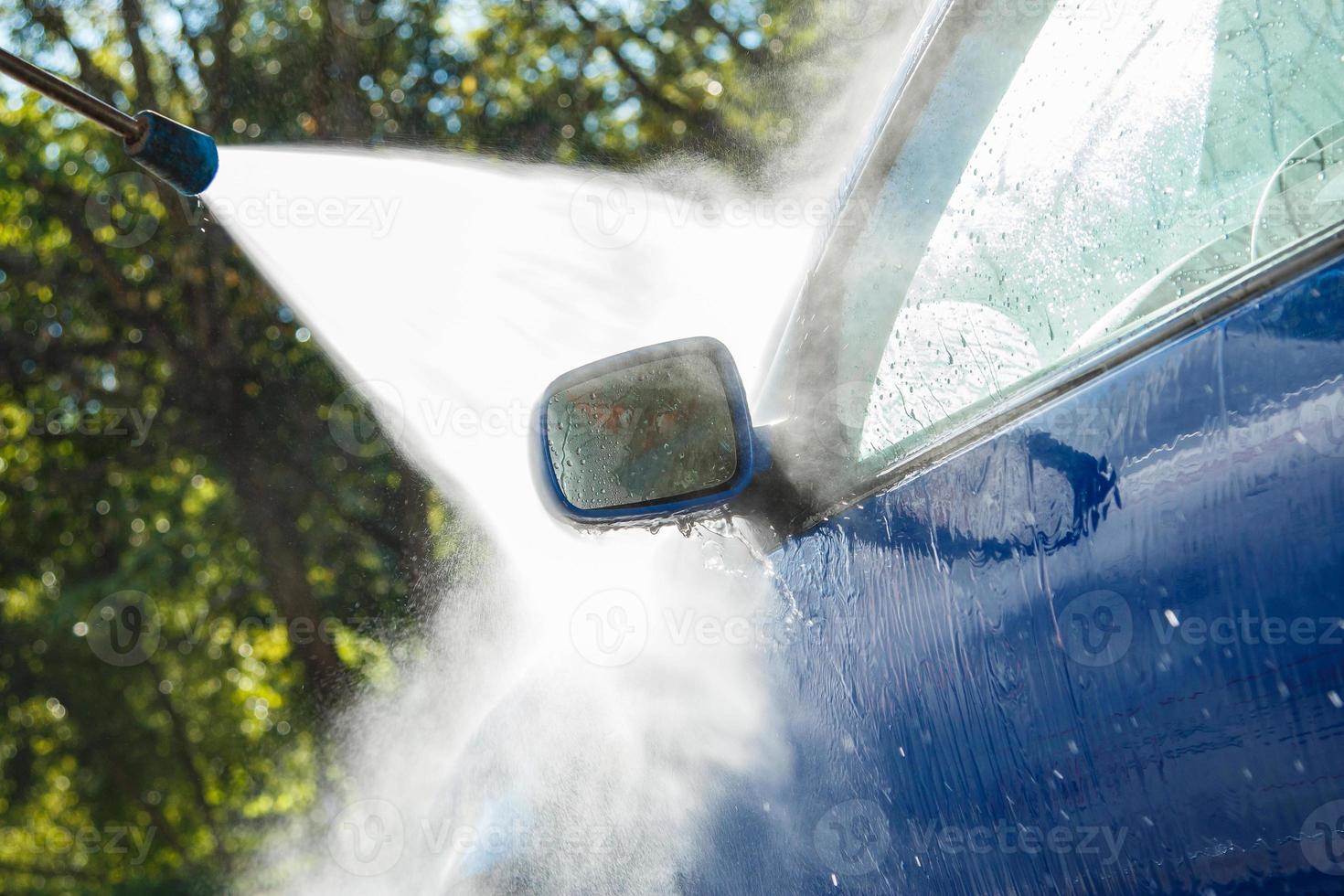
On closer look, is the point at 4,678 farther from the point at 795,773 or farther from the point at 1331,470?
the point at 1331,470

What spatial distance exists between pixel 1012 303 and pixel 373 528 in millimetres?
9652

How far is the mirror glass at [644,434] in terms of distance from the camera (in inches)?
68.3

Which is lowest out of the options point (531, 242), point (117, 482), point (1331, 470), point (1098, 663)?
point (1098, 663)

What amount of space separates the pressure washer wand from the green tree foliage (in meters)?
7.80

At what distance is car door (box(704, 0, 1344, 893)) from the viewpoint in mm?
942

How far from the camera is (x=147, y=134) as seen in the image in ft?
7.98

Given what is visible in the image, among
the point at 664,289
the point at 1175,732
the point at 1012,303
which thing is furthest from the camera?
the point at 664,289

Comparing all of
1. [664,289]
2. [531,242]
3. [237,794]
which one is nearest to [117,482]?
[237,794]

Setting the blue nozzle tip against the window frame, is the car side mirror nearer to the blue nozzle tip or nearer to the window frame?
the window frame

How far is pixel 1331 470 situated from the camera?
90cm

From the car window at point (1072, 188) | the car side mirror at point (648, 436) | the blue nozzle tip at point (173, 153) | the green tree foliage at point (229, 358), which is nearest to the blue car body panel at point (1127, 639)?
the car window at point (1072, 188)

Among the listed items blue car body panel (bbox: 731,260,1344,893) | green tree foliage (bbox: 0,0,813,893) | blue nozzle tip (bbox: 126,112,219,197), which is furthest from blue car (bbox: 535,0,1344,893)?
green tree foliage (bbox: 0,0,813,893)

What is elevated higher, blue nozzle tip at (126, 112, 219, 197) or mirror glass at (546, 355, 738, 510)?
blue nozzle tip at (126, 112, 219, 197)

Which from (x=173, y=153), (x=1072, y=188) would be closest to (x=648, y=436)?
(x=1072, y=188)
